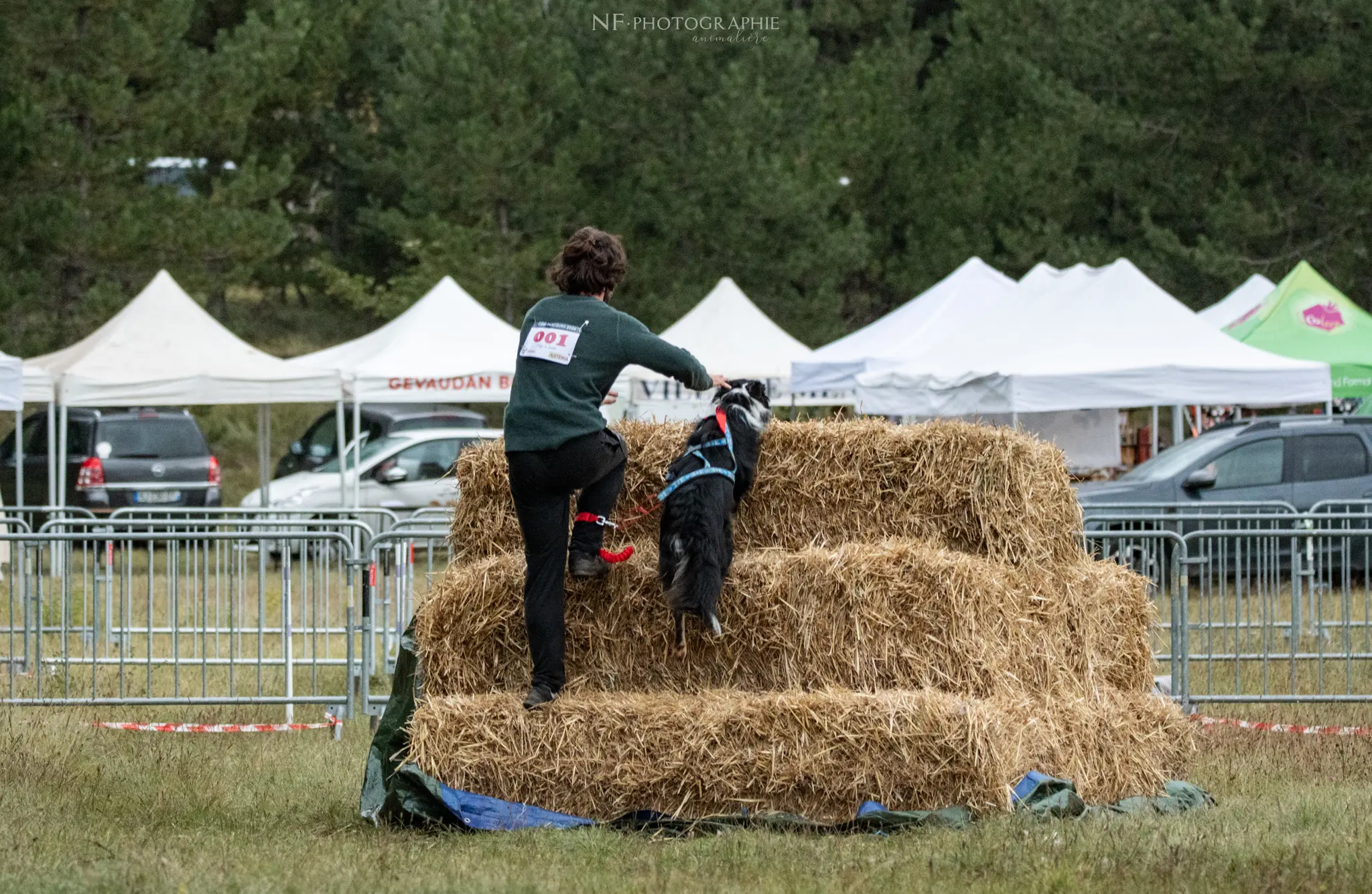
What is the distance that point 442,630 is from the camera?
6852 millimetres

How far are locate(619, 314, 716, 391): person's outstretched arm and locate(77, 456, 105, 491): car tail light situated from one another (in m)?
16.0

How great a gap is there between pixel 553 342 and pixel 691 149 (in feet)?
91.8

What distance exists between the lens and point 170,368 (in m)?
18.2

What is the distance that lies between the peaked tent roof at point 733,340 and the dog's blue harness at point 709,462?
47.2 feet

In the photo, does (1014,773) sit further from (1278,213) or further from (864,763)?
(1278,213)

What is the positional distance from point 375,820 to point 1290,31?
29.0 meters

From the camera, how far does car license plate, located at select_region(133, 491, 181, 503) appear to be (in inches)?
830

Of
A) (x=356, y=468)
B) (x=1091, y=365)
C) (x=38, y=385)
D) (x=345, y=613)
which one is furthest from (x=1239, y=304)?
(x=345, y=613)

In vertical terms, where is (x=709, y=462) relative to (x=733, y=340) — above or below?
below

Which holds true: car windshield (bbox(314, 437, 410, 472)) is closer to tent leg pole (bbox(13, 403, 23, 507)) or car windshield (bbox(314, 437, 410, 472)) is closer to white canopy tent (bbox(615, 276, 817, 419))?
white canopy tent (bbox(615, 276, 817, 419))

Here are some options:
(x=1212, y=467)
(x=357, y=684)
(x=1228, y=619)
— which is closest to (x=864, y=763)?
(x=357, y=684)

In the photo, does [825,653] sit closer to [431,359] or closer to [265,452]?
[431,359]

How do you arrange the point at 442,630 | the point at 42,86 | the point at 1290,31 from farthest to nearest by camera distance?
the point at 1290,31
the point at 42,86
the point at 442,630

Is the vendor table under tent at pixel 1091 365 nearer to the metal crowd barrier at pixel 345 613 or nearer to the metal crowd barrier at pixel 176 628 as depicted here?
the metal crowd barrier at pixel 345 613
